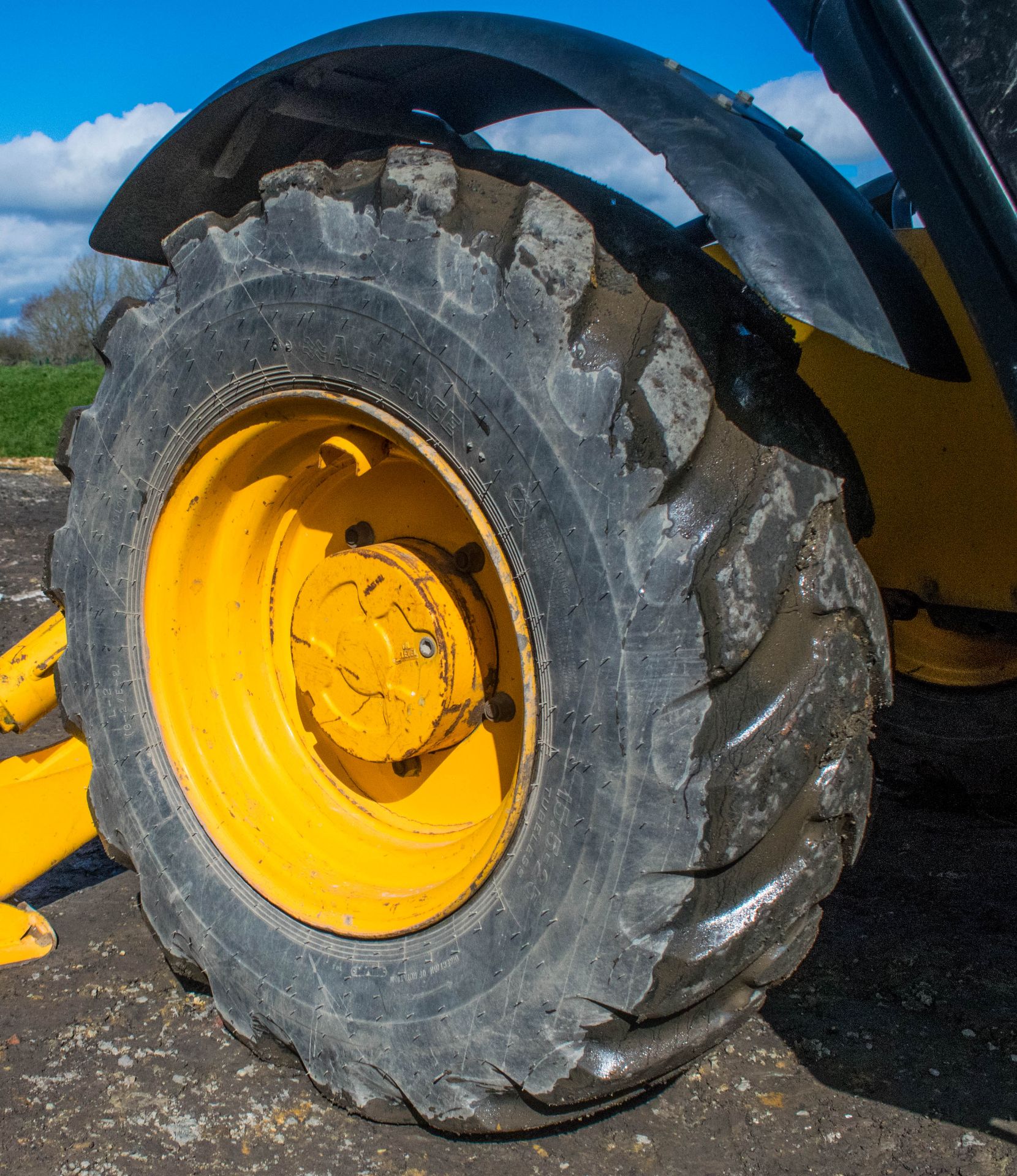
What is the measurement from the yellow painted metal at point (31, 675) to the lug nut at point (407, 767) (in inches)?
29.7

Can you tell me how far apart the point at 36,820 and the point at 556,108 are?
1715 millimetres

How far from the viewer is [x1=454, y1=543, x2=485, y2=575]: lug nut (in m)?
1.71

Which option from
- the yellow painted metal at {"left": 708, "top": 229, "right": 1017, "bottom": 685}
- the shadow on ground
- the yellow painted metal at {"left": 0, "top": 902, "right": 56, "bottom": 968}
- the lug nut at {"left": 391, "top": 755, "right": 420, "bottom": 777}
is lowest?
the yellow painted metal at {"left": 0, "top": 902, "right": 56, "bottom": 968}

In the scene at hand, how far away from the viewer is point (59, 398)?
1688 cm

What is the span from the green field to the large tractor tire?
10036mm

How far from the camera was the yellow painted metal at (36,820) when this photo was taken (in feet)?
6.80

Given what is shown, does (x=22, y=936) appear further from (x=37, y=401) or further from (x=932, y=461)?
(x=37, y=401)

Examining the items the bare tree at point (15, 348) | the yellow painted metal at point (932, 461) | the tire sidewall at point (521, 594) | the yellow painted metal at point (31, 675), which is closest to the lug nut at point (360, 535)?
the tire sidewall at point (521, 594)

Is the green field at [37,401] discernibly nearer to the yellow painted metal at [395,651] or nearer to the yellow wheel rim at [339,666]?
the yellow wheel rim at [339,666]

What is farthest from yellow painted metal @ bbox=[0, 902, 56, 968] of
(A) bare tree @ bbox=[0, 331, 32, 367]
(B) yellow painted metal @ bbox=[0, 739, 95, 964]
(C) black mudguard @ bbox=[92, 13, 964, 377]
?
(A) bare tree @ bbox=[0, 331, 32, 367]

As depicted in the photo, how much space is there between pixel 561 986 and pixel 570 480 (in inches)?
26.2

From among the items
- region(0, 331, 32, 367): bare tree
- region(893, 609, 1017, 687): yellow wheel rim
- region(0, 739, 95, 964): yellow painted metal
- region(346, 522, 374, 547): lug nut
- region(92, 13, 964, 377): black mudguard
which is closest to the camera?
region(92, 13, 964, 377): black mudguard

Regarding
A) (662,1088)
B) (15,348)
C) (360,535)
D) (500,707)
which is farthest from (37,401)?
(15,348)

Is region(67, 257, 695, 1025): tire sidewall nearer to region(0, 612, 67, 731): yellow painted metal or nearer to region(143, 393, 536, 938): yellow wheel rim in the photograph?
A: region(143, 393, 536, 938): yellow wheel rim
